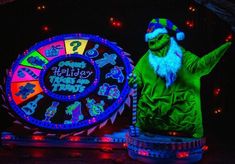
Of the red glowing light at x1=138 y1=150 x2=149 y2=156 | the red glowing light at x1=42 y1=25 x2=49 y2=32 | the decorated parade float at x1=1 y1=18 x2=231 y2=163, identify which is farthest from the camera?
the red glowing light at x1=42 y1=25 x2=49 y2=32

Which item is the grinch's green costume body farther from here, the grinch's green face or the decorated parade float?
the grinch's green face

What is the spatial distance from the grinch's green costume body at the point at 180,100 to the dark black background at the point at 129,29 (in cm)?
131

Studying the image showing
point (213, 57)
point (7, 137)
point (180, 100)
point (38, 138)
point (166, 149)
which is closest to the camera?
point (166, 149)

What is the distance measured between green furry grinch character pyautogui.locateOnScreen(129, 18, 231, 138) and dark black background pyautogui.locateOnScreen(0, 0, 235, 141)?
1.12 meters

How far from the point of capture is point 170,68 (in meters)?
6.49

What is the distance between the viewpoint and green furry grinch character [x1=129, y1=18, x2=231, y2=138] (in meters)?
6.32

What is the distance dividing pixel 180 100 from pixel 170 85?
363 mm

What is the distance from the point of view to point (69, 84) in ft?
24.7

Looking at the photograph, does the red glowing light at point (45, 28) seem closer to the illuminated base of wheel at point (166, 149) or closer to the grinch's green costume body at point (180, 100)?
the grinch's green costume body at point (180, 100)

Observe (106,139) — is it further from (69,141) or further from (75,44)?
(75,44)

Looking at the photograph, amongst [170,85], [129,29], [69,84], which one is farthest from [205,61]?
[69,84]

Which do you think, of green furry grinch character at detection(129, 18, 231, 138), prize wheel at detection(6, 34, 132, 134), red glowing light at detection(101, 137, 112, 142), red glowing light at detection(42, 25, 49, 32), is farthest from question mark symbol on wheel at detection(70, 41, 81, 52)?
red glowing light at detection(101, 137, 112, 142)

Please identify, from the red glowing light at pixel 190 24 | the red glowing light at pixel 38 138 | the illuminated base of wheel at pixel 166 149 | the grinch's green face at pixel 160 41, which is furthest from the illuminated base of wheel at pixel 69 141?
the red glowing light at pixel 190 24

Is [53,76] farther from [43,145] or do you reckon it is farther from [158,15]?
[158,15]
